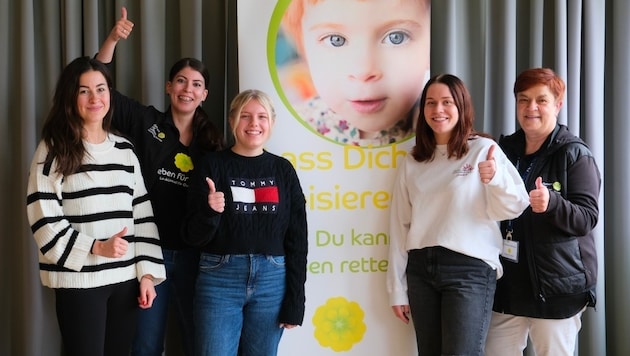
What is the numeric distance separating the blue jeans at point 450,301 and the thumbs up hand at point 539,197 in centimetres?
28

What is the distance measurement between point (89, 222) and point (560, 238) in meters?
1.61

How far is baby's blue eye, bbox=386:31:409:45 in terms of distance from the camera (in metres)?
2.29

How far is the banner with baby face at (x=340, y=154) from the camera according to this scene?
228 cm

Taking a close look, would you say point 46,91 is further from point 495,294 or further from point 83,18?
point 495,294

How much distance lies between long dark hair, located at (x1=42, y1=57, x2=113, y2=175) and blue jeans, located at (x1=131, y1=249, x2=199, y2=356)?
52cm

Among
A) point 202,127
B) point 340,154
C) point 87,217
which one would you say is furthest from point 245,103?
point 87,217

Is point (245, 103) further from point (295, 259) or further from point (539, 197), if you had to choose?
point (539, 197)

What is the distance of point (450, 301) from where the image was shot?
1.93 metres

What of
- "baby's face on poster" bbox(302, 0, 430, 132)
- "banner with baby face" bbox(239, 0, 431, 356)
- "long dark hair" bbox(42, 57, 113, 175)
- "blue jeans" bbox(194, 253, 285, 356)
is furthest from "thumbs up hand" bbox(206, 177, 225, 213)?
"baby's face on poster" bbox(302, 0, 430, 132)

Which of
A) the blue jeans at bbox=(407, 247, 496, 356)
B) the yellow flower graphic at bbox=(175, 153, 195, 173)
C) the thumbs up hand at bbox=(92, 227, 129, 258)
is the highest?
the yellow flower graphic at bbox=(175, 153, 195, 173)

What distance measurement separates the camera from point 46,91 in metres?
2.42

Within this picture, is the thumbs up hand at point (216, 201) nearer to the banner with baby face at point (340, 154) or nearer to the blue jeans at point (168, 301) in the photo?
the blue jeans at point (168, 301)

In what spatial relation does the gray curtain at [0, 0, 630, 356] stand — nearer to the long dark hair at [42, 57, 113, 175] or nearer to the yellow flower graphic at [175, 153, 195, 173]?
the yellow flower graphic at [175, 153, 195, 173]

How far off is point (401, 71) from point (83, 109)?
1249mm
